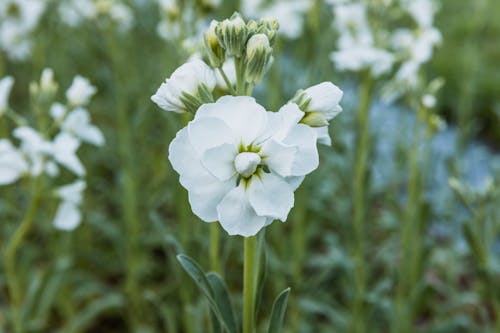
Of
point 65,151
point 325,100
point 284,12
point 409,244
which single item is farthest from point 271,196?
point 284,12

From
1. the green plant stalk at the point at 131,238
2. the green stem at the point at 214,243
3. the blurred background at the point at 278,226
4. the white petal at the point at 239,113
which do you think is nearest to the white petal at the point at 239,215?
the white petal at the point at 239,113

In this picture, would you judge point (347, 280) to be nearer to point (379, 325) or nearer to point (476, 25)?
point (379, 325)

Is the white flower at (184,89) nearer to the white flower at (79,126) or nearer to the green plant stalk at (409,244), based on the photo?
the white flower at (79,126)

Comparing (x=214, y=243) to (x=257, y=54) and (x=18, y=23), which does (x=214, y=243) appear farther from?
(x=18, y=23)

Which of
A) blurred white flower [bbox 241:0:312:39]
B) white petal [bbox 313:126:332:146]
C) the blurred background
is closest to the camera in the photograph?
white petal [bbox 313:126:332:146]

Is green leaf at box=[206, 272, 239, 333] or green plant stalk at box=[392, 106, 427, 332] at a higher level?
green leaf at box=[206, 272, 239, 333]

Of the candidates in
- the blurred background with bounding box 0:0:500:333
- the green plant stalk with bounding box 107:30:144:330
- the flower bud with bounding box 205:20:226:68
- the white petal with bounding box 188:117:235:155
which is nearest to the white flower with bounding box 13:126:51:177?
the blurred background with bounding box 0:0:500:333

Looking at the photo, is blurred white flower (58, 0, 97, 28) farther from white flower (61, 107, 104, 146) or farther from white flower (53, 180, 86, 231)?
white flower (53, 180, 86, 231)
